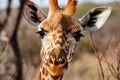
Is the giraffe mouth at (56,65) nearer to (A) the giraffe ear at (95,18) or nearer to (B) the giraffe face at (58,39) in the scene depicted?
(B) the giraffe face at (58,39)

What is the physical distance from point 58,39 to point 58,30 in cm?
14

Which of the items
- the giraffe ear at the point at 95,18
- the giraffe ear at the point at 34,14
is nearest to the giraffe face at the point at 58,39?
the giraffe ear at the point at 34,14

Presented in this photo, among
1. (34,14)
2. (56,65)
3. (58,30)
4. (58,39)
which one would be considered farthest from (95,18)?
(56,65)

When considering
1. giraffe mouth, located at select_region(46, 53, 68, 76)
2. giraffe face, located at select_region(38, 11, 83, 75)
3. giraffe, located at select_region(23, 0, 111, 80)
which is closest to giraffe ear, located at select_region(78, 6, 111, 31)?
giraffe, located at select_region(23, 0, 111, 80)

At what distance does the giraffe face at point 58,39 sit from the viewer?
451 centimetres

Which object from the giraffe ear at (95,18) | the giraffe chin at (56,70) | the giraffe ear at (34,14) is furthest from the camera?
the giraffe ear at (95,18)

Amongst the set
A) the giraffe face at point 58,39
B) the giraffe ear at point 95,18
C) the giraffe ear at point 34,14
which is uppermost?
the giraffe ear at point 34,14

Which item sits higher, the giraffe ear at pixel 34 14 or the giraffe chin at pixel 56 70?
the giraffe ear at pixel 34 14

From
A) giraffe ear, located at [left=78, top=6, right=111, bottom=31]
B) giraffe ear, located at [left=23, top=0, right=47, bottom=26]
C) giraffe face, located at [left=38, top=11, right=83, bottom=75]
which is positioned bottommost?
giraffe ear, located at [left=78, top=6, right=111, bottom=31]

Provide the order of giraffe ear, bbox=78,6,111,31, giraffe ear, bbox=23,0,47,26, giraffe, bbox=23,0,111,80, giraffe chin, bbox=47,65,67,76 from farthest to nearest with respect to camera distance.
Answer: giraffe ear, bbox=78,6,111,31, giraffe ear, bbox=23,0,47,26, giraffe, bbox=23,0,111,80, giraffe chin, bbox=47,65,67,76

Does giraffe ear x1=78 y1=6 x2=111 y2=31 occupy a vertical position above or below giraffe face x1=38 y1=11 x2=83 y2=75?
below

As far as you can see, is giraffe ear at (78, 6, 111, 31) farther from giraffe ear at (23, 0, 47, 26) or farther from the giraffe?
giraffe ear at (23, 0, 47, 26)

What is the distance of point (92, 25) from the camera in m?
5.73

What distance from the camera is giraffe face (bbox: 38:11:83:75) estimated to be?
4512mm
